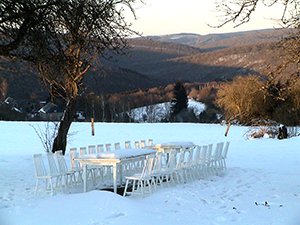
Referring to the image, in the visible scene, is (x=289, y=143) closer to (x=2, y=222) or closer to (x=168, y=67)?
(x=2, y=222)

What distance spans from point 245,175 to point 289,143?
832 cm

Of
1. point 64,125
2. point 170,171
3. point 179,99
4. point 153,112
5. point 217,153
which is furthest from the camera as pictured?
point 153,112

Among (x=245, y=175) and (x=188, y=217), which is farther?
(x=245, y=175)

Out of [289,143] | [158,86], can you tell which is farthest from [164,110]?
[289,143]

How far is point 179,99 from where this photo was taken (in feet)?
250

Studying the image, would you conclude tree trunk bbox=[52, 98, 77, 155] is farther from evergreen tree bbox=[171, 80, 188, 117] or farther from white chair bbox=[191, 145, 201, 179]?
evergreen tree bbox=[171, 80, 188, 117]

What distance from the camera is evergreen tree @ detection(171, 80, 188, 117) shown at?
249 feet

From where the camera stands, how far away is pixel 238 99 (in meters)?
36.6

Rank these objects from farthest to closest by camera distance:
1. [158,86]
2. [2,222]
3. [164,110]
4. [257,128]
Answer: [158,86], [164,110], [257,128], [2,222]

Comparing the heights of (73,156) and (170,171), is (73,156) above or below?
above

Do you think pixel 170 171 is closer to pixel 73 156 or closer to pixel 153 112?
pixel 73 156

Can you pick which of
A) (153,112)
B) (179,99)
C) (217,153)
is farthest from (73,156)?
(153,112)

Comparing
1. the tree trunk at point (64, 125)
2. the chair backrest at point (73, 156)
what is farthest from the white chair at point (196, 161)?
the tree trunk at point (64, 125)

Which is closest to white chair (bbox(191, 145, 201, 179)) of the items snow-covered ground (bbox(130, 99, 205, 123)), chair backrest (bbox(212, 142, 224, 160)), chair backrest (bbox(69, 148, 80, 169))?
chair backrest (bbox(212, 142, 224, 160))
